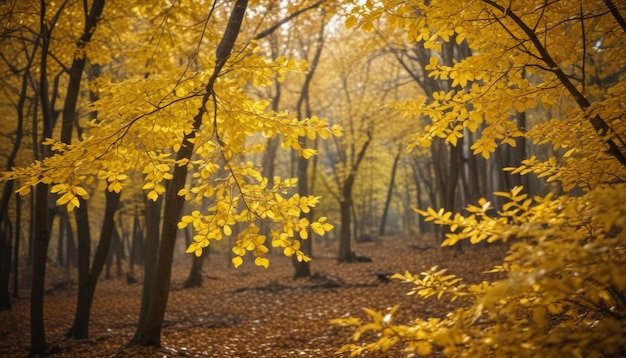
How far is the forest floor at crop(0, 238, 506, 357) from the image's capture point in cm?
704

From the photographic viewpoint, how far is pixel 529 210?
220 cm

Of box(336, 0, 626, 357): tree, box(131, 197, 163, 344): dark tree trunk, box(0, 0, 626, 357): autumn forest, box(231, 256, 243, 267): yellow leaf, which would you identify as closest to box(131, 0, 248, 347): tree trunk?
box(0, 0, 626, 357): autumn forest

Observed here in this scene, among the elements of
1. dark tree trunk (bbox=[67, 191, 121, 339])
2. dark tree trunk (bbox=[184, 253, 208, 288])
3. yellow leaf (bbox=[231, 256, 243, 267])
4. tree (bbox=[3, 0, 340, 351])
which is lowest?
dark tree trunk (bbox=[184, 253, 208, 288])

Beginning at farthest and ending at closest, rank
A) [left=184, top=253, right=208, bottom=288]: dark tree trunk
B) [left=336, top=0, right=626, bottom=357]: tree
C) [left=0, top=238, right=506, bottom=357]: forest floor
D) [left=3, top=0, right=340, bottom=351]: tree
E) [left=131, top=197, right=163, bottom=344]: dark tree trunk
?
[left=184, top=253, right=208, bottom=288]: dark tree trunk
[left=131, top=197, right=163, bottom=344]: dark tree trunk
[left=0, top=238, right=506, bottom=357]: forest floor
[left=3, top=0, right=340, bottom=351]: tree
[left=336, top=0, right=626, bottom=357]: tree

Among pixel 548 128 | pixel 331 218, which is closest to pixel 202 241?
pixel 548 128

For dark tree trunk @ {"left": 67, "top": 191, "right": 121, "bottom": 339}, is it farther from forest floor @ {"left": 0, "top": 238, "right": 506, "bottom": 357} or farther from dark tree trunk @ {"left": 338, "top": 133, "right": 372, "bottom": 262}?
dark tree trunk @ {"left": 338, "top": 133, "right": 372, "bottom": 262}

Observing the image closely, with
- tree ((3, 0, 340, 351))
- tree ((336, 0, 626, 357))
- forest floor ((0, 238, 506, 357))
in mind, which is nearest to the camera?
tree ((336, 0, 626, 357))

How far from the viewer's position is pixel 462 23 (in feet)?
9.62

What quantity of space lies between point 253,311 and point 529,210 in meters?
9.25

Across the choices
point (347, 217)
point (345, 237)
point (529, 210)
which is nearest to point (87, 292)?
point (529, 210)

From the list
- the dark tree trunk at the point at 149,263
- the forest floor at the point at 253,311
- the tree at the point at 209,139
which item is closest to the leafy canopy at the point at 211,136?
the tree at the point at 209,139

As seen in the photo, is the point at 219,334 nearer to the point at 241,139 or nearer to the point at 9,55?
the point at 241,139

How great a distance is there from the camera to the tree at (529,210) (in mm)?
1850

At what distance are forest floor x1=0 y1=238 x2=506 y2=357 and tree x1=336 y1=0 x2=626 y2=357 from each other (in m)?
2.57
